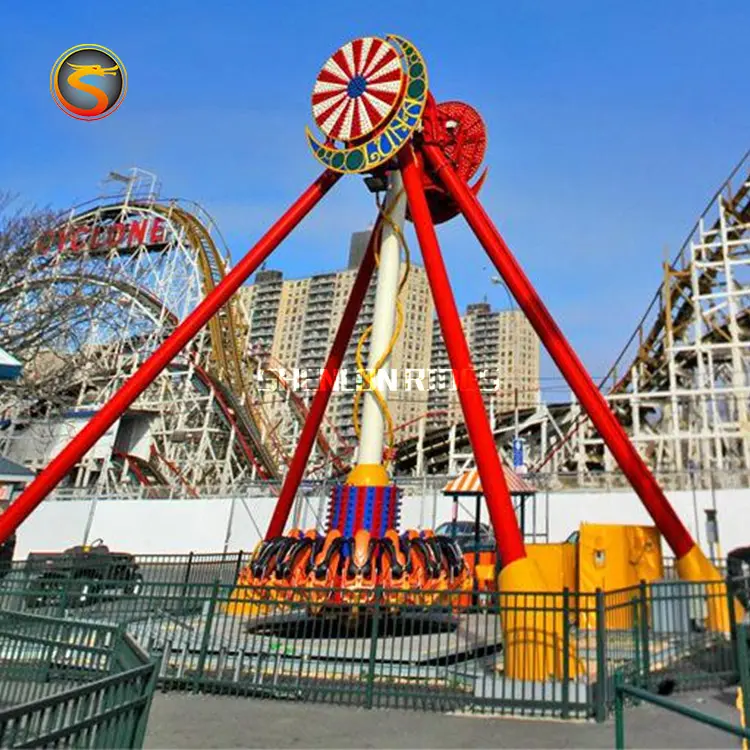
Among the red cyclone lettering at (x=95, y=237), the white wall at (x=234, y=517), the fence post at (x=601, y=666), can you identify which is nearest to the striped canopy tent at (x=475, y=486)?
the white wall at (x=234, y=517)

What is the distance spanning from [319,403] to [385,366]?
2288 millimetres

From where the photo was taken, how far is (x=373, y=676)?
7.74 metres

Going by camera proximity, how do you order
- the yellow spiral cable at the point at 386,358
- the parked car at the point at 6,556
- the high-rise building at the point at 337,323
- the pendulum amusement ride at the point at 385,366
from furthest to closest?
1. the high-rise building at the point at 337,323
2. the parked car at the point at 6,556
3. the yellow spiral cable at the point at 386,358
4. the pendulum amusement ride at the point at 385,366

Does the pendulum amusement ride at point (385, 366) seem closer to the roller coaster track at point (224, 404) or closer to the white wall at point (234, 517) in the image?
the white wall at point (234, 517)

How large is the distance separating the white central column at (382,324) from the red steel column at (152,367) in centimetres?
172

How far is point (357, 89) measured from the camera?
45.5 feet

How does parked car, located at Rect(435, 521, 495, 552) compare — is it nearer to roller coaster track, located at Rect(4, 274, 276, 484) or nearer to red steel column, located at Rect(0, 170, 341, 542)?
red steel column, located at Rect(0, 170, 341, 542)

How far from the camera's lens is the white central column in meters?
12.8

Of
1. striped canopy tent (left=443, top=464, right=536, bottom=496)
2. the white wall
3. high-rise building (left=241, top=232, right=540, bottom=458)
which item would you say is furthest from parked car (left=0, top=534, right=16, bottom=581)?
high-rise building (left=241, top=232, right=540, bottom=458)

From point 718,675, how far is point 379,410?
717cm

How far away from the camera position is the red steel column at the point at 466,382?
9.42 meters

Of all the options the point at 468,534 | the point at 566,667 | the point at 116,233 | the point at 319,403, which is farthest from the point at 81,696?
the point at 116,233

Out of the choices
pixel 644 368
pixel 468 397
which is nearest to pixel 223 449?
pixel 644 368

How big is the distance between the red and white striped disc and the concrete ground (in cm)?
1093
